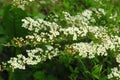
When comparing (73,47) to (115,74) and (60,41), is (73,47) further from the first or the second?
(115,74)

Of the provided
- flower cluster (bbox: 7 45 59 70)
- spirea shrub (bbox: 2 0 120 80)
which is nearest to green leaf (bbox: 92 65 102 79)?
spirea shrub (bbox: 2 0 120 80)

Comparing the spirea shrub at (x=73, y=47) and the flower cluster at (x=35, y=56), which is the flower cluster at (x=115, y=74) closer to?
the spirea shrub at (x=73, y=47)

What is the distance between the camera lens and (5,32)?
4176mm

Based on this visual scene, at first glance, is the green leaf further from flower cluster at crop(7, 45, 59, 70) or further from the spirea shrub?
flower cluster at crop(7, 45, 59, 70)

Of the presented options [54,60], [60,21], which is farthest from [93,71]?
[60,21]

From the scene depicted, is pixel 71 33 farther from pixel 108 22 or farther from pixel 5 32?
pixel 5 32

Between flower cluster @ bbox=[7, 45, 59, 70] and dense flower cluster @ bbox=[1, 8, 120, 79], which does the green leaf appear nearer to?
dense flower cluster @ bbox=[1, 8, 120, 79]

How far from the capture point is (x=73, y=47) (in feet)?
10.7

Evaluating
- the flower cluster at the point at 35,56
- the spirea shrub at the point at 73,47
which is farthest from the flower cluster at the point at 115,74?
the flower cluster at the point at 35,56

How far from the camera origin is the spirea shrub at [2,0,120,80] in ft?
10.8

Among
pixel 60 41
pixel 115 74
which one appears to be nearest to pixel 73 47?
pixel 60 41

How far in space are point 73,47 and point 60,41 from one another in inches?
11.9

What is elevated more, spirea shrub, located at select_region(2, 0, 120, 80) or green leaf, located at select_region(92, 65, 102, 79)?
spirea shrub, located at select_region(2, 0, 120, 80)

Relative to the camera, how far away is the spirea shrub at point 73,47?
130 inches
